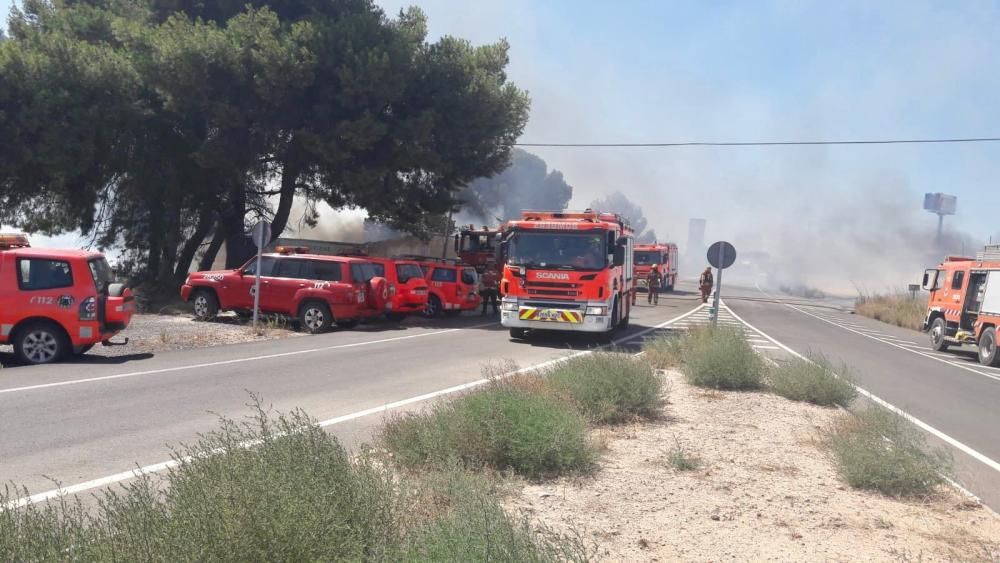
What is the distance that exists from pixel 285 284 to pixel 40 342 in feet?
25.3

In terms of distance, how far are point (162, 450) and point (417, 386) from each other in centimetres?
470

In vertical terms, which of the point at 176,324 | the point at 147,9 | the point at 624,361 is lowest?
the point at 176,324

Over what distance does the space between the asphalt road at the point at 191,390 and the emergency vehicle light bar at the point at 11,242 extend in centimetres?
219

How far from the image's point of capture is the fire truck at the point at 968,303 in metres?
20.9

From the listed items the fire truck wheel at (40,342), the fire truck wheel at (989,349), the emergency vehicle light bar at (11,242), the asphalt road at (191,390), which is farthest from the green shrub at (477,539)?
the fire truck wheel at (989,349)

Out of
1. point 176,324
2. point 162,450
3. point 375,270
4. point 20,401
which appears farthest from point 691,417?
point 176,324

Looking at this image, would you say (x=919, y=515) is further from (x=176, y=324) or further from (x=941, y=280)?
(x=941, y=280)

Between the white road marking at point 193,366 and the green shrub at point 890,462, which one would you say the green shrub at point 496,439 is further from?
the white road marking at point 193,366

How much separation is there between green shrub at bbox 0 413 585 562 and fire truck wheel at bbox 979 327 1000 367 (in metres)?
20.3

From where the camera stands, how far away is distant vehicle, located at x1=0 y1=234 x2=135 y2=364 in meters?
12.9

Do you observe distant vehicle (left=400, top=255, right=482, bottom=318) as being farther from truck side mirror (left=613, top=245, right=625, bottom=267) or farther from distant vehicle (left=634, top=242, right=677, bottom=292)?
distant vehicle (left=634, top=242, right=677, bottom=292)

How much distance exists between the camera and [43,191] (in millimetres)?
27625

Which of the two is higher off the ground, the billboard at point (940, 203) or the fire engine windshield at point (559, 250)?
the billboard at point (940, 203)

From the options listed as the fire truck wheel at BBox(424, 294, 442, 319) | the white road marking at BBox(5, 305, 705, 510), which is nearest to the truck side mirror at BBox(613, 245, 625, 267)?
the white road marking at BBox(5, 305, 705, 510)
